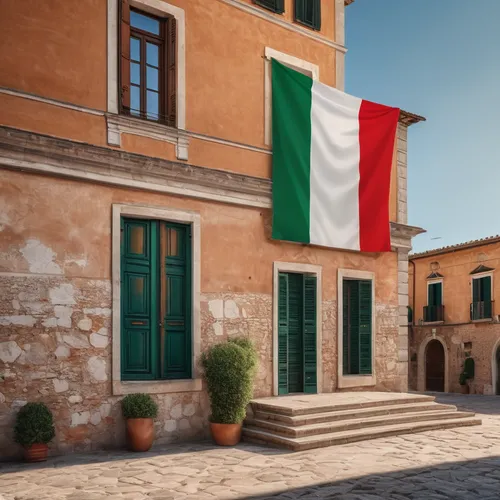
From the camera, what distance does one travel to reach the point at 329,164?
40.6ft

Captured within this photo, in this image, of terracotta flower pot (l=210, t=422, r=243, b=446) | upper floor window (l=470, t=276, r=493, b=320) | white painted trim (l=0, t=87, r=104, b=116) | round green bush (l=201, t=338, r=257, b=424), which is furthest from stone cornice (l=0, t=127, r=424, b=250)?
upper floor window (l=470, t=276, r=493, b=320)

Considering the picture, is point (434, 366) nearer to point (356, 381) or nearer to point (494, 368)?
point (494, 368)

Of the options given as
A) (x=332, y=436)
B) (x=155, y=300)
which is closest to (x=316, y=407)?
(x=332, y=436)

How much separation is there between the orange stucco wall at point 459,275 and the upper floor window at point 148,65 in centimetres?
1979

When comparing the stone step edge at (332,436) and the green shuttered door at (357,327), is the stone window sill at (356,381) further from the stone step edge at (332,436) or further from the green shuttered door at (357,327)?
the stone step edge at (332,436)

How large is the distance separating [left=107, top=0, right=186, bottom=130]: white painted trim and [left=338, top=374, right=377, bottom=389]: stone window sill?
18.4 feet

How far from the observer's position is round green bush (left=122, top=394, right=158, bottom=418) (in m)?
9.11

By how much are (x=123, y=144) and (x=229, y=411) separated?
13.9ft

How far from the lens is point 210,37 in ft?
35.9

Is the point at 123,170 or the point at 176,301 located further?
the point at 176,301

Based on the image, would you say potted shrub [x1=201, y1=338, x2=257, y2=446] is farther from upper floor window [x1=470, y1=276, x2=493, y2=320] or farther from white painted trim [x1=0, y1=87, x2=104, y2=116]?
upper floor window [x1=470, y1=276, x2=493, y2=320]

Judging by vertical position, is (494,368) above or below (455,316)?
below

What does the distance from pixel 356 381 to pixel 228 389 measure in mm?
3892

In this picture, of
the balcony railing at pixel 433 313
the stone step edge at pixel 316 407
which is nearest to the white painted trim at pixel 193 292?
the stone step edge at pixel 316 407
